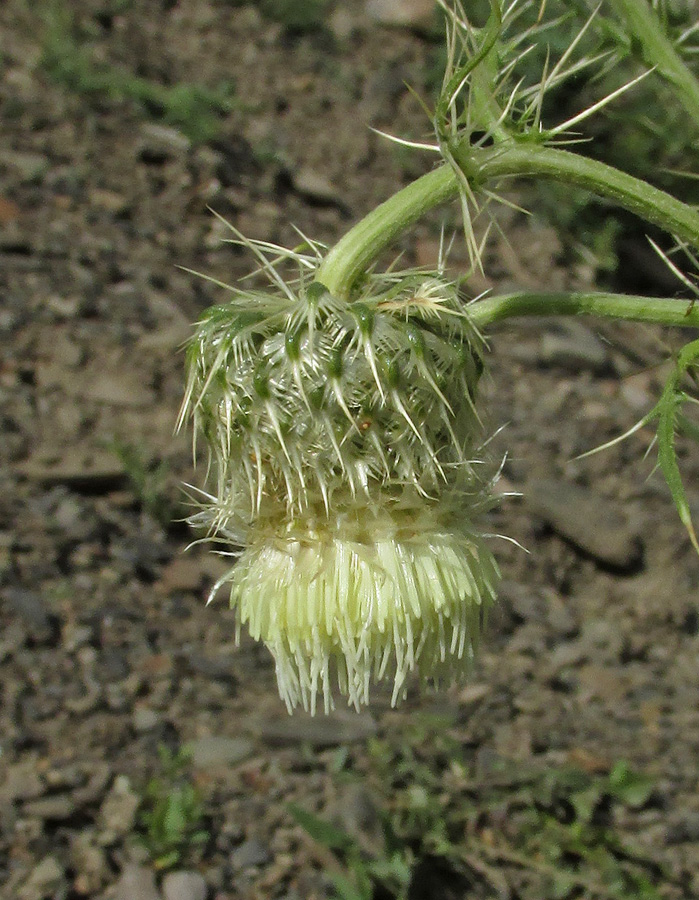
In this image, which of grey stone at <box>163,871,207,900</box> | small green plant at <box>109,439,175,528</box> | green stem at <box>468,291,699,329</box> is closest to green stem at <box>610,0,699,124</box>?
green stem at <box>468,291,699,329</box>

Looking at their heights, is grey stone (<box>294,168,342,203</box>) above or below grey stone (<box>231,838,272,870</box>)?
above

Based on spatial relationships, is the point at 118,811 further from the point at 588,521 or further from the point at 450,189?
the point at 588,521

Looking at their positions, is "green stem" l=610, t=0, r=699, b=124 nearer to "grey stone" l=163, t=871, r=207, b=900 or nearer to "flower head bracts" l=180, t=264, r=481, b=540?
"flower head bracts" l=180, t=264, r=481, b=540

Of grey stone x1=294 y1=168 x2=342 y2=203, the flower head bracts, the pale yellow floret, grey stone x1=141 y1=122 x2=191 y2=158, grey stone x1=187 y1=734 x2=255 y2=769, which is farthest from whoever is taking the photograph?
grey stone x1=294 y1=168 x2=342 y2=203

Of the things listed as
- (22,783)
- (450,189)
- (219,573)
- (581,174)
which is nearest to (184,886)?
(22,783)

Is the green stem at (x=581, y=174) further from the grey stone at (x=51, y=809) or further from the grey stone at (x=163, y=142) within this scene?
the grey stone at (x=163, y=142)

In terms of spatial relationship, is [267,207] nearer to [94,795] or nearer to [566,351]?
[566,351]

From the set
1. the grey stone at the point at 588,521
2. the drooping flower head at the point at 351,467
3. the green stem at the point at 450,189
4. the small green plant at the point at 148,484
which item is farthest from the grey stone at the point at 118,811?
the grey stone at the point at 588,521

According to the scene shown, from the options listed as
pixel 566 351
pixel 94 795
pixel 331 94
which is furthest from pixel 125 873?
pixel 331 94
